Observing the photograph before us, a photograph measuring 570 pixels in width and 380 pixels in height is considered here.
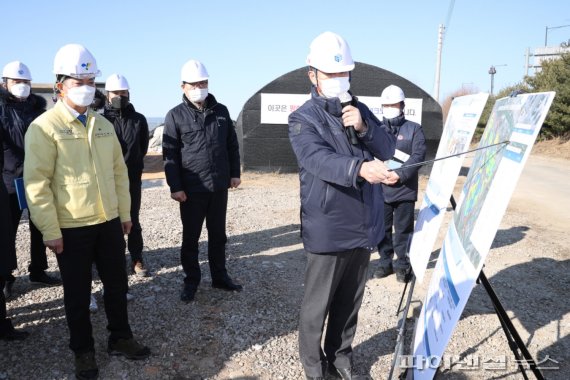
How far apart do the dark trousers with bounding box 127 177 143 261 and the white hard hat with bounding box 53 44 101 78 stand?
75.7 inches

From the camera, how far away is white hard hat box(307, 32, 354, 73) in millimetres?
2508

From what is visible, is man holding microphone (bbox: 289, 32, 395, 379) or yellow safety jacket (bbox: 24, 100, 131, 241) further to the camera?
yellow safety jacket (bbox: 24, 100, 131, 241)

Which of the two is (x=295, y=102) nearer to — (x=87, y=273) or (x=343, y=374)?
(x=87, y=273)

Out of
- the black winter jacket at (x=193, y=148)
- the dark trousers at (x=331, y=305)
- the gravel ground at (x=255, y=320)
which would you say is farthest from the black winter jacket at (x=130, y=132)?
the dark trousers at (x=331, y=305)

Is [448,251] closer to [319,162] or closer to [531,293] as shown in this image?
[319,162]

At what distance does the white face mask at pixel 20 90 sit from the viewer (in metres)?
4.09

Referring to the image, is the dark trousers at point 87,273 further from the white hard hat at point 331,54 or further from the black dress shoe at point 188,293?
the white hard hat at point 331,54

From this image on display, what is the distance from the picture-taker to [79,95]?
2846mm

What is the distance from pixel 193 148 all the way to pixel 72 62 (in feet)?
4.66

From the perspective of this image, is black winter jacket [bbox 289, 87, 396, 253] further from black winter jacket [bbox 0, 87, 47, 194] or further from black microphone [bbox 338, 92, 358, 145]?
black winter jacket [bbox 0, 87, 47, 194]

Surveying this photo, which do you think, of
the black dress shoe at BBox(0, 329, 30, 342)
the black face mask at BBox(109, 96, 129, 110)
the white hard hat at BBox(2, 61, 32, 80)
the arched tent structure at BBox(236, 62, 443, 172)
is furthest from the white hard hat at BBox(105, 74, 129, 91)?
the arched tent structure at BBox(236, 62, 443, 172)

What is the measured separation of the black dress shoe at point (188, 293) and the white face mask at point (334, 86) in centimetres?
248

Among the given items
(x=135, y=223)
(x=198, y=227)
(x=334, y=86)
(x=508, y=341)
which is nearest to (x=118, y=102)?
(x=135, y=223)

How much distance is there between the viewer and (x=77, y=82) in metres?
2.85
